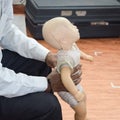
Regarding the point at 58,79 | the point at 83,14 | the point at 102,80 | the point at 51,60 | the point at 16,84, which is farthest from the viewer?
the point at 83,14

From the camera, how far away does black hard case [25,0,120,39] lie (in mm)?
3074

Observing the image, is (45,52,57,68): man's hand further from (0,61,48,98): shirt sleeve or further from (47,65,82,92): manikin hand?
(0,61,48,98): shirt sleeve

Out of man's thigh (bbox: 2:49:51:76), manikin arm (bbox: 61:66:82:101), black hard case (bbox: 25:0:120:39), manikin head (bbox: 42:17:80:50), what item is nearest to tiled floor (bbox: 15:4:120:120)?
black hard case (bbox: 25:0:120:39)

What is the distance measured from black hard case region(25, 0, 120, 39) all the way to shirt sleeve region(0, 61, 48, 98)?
5.21 feet

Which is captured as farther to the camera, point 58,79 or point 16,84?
point 58,79

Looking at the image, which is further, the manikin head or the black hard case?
the black hard case

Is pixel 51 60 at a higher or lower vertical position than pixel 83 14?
higher

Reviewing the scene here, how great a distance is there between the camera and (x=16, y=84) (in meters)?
1.49

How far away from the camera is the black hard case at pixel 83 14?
3.07m

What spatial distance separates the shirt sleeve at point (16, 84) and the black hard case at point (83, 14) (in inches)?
62.5

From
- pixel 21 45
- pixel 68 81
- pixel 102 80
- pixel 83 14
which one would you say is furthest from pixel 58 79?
pixel 83 14

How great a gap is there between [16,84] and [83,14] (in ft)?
5.82

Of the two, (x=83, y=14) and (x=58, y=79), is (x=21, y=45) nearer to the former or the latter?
(x=58, y=79)

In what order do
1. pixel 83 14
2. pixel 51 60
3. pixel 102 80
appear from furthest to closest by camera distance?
pixel 83 14 → pixel 102 80 → pixel 51 60
